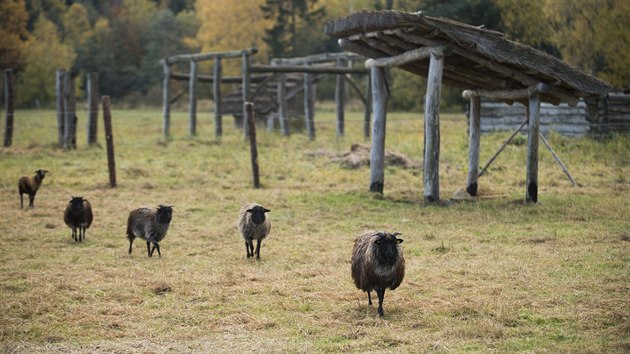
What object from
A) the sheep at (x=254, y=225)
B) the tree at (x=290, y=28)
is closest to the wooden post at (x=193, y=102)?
the sheep at (x=254, y=225)

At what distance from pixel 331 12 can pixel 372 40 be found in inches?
2033

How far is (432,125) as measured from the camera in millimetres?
15453

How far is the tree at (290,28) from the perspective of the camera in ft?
181

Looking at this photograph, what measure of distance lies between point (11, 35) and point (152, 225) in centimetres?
4075

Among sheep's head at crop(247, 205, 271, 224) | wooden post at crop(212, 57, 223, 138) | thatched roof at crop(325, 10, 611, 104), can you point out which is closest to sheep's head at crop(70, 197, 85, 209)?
sheep's head at crop(247, 205, 271, 224)

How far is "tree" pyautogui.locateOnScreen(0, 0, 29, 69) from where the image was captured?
156 ft

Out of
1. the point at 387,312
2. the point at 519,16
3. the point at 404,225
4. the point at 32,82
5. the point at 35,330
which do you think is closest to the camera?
the point at 35,330

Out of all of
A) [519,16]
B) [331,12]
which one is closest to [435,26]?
[519,16]

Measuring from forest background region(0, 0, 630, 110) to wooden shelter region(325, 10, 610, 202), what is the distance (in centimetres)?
1294

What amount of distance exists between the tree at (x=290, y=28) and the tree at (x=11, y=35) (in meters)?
16.5

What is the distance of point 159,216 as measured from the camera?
38.2 feet

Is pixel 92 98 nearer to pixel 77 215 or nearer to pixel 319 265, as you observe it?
pixel 77 215

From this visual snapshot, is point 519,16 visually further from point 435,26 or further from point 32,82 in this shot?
point 32,82

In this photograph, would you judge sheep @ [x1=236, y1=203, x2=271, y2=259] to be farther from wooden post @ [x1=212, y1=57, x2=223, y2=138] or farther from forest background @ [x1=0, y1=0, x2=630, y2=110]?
wooden post @ [x1=212, y1=57, x2=223, y2=138]
